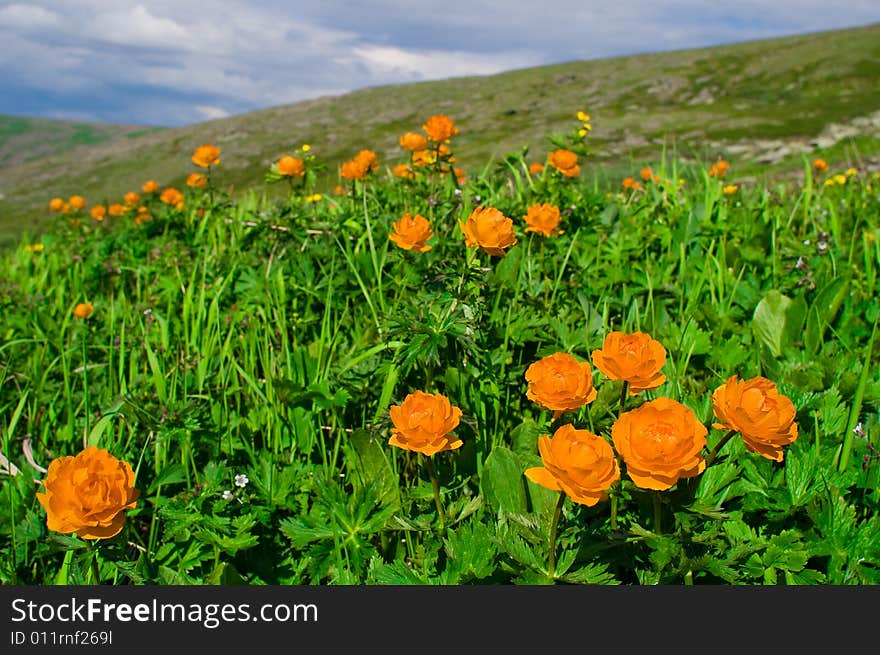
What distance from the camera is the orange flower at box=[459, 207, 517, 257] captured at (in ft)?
6.23

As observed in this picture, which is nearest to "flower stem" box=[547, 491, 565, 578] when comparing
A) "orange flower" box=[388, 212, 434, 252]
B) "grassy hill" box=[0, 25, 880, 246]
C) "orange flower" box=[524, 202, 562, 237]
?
"orange flower" box=[388, 212, 434, 252]

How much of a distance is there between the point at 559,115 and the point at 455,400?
51430 millimetres

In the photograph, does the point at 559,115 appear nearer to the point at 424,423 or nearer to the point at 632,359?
the point at 632,359

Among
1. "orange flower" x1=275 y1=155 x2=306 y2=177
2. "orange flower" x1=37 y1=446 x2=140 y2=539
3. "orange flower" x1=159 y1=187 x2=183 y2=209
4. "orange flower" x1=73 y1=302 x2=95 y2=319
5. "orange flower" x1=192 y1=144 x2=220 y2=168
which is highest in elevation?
"orange flower" x1=192 y1=144 x2=220 y2=168

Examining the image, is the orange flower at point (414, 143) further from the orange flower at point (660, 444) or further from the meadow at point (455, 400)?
the orange flower at point (660, 444)

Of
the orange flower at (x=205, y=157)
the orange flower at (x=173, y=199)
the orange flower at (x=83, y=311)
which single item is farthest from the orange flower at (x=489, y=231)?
the orange flower at (x=173, y=199)

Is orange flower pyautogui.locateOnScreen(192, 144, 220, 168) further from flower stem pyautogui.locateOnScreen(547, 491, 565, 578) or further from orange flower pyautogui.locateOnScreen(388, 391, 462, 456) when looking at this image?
flower stem pyautogui.locateOnScreen(547, 491, 565, 578)

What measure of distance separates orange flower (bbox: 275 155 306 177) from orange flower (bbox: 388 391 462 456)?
2140 mm

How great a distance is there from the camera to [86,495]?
4.21 feet

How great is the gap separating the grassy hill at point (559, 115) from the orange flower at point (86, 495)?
29.6 m

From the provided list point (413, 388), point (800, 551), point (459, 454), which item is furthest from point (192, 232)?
point (800, 551)

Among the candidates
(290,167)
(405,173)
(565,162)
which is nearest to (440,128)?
(405,173)

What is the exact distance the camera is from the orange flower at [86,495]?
1280 mm

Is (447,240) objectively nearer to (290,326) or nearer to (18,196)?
(290,326)
